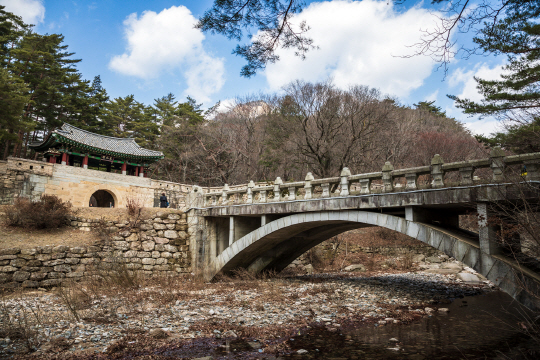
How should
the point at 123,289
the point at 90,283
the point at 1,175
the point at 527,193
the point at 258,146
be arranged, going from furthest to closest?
1. the point at 258,146
2. the point at 1,175
3. the point at 90,283
4. the point at 123,289
5. the point at 527,193

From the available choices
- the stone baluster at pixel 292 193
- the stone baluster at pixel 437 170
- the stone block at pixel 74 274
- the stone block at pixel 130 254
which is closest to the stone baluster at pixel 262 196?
the stone baluster at pixel 292 193

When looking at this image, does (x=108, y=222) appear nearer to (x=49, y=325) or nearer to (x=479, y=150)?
(x=49, y=325)

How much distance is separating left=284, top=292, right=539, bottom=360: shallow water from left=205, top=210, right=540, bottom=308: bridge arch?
3.17 ft

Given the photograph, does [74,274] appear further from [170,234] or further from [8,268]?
[170,234]

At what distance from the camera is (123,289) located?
474 inches

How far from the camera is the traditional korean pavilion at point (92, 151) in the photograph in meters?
26.7

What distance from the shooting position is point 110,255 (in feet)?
49.0

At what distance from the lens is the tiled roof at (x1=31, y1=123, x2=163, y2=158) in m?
27.4

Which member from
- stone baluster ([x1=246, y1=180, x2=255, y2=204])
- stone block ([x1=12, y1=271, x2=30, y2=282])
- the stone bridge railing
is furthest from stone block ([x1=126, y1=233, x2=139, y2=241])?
stone baluster ([x1=246, y1=180, x2=255, y2=204])

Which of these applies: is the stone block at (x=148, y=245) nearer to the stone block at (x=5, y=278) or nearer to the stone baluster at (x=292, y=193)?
the stone block at (x=5, y=278)

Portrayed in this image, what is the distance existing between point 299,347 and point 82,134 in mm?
29037

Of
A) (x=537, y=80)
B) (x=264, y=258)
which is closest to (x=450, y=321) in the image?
(x=537, y=80)

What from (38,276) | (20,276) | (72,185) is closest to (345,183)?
(38,276)

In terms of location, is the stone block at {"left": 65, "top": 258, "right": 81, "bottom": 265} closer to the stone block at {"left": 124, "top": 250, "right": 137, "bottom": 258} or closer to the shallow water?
the stone block at {"left": 124, "top": 250, "right": 137, "bottom": 258}
